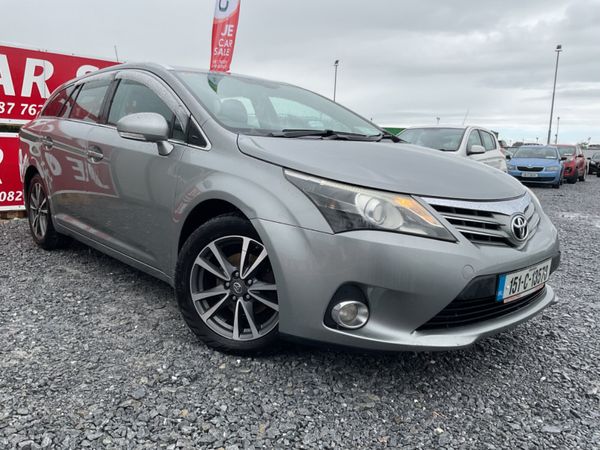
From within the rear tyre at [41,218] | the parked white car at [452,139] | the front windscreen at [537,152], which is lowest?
the rear tyre at [41,218]

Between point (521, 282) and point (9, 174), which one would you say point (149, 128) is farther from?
point (9, 174)

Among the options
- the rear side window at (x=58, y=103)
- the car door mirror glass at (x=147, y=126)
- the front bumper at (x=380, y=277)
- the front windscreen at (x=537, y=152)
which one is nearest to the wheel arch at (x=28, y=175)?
the rear side window at (x=58, y=103)

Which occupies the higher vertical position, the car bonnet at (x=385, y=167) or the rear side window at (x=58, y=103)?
the rear side window at (x=58, y=103)

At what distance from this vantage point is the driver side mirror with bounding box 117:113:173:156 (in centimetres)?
254

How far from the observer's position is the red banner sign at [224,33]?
33.5ft

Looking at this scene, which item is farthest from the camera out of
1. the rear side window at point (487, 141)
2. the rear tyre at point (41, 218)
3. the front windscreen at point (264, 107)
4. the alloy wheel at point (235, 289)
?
the rear side window at point (487, 141)

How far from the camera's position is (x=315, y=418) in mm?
1991

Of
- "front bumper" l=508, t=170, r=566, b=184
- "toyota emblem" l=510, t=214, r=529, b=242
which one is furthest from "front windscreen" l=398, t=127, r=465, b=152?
"front bumper" l=508, t=170, r=566, b=184

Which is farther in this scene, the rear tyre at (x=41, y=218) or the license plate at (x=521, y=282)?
the rear tyre at (x=41, y=218)

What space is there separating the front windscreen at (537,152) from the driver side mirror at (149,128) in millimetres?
15228

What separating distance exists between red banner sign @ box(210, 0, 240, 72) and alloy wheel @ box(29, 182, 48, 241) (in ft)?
21.7

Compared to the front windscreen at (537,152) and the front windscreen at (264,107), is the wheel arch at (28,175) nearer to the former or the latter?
the front windscreen at (264,107)

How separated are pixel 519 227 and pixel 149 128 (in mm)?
1847

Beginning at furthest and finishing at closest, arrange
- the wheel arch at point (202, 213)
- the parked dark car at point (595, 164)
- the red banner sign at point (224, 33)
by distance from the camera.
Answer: the parked dark car at point (595, 164), the red banner sign at point (224, 33), the wheel arch at point (202, 213)
